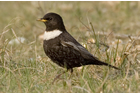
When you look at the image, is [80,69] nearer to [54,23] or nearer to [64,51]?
[64,51]

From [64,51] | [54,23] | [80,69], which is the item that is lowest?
[80,69]

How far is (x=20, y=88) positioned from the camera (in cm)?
348

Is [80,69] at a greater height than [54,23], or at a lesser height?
lesser

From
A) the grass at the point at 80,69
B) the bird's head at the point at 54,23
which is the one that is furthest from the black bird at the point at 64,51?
the grass at the point at 80,69

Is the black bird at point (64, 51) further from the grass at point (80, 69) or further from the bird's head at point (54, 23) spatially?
the grass at point (80, 69)

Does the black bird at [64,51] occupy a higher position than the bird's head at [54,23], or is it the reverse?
the bird's head at [54,23]

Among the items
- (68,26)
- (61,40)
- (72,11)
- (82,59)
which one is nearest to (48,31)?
(61,40)

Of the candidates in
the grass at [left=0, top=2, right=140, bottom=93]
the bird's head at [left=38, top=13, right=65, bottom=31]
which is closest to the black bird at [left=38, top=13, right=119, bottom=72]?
the bird's head at [left=38, top=13, right=65, bottom=31]

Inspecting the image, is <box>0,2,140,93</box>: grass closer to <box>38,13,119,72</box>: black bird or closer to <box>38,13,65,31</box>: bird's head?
<box>38,13,119,72</box>: black bird

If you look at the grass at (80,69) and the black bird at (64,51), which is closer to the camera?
the grass at (80,69)

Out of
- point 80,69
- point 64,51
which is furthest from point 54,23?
point 80,69

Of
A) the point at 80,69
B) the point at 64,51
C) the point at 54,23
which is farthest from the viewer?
the point at 80,69

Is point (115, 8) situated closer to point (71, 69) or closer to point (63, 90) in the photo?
point (71, 69)

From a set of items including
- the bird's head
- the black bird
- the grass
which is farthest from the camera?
the bird's head
